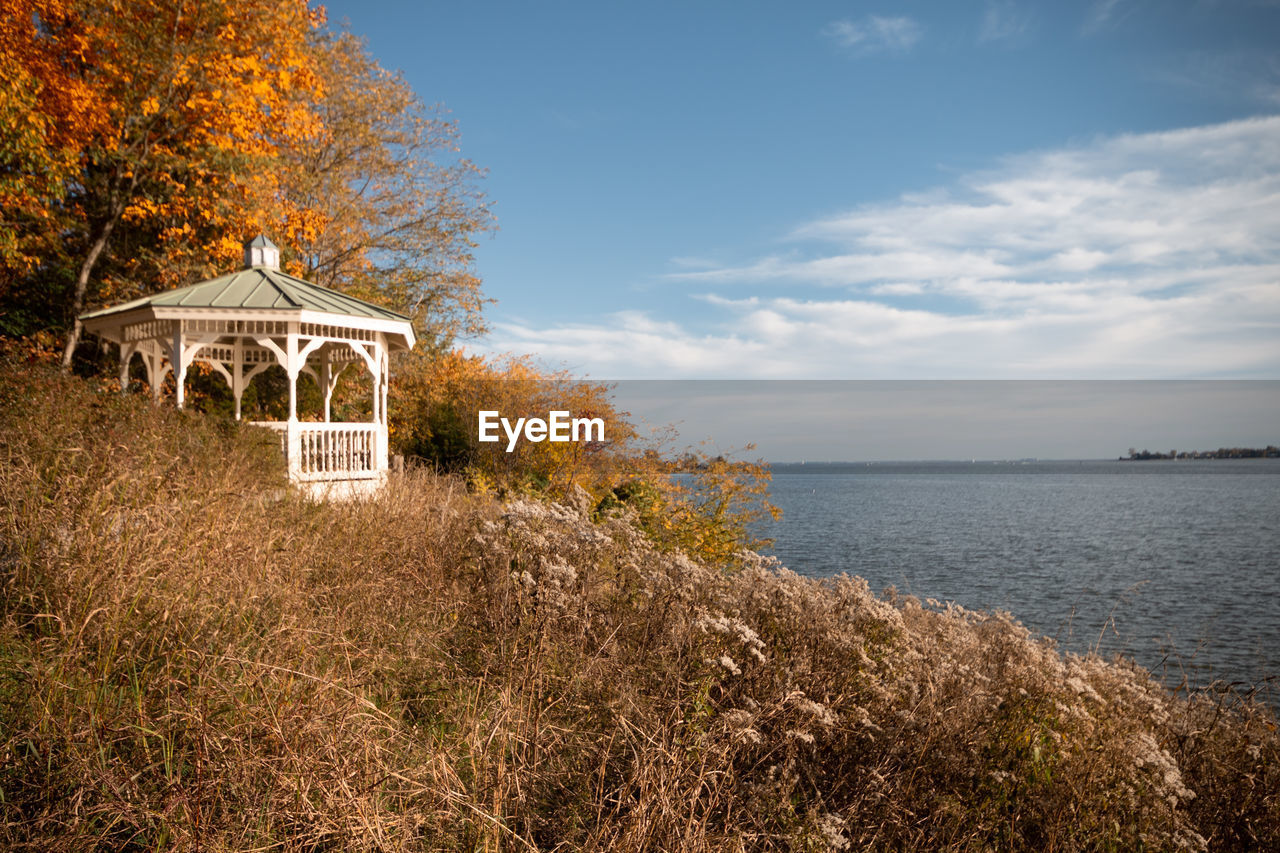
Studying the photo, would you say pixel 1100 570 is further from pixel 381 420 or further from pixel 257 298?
pixel 257 298

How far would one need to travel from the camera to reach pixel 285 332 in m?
12.4

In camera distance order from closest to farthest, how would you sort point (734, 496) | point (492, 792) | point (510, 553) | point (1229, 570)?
point (492, 792) → point (510, 553) → point (734, 496) → point (1229, 570)

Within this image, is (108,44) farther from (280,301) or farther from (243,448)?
(243,448)

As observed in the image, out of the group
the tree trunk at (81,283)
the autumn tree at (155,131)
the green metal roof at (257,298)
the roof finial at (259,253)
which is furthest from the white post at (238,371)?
the tree trunk at (81,283)

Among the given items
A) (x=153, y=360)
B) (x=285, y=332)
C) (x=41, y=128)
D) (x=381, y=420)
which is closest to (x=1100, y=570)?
(x=381, y=420)

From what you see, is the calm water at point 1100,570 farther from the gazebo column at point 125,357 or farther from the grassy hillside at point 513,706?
the gazebo column at point 125,357

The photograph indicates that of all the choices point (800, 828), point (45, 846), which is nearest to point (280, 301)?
point (45, 846)

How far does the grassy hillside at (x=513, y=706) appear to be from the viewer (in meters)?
2.84

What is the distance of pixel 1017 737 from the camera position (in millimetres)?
4012

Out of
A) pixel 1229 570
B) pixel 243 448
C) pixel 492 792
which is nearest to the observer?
pixel 492 792

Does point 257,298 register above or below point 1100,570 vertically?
above

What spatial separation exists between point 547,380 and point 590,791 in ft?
51.9

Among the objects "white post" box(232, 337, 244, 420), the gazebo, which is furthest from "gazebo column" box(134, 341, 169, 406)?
"white post" box(232, 337, 244, 420)

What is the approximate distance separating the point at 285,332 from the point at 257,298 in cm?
67
